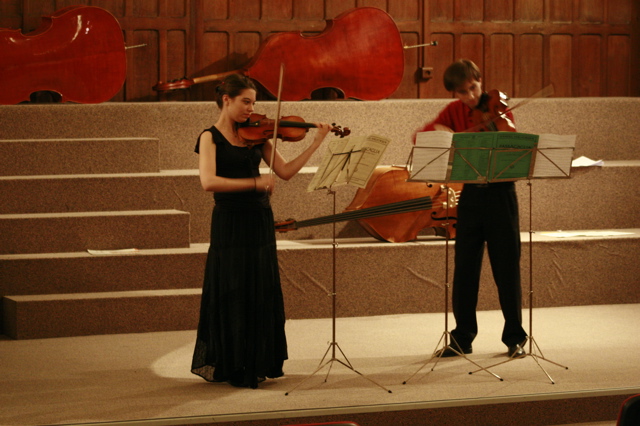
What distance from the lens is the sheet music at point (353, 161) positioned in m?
3.27

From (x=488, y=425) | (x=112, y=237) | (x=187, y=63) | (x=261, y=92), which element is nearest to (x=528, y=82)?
(x=261, y=92)

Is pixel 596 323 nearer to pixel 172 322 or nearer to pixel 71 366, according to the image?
pixel 172 322

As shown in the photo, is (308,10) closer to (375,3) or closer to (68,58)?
(375,3)

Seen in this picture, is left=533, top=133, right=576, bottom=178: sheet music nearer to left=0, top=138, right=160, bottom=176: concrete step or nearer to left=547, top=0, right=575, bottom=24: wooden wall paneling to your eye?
left=0, top=138, right=160, bottom=176: concrete step

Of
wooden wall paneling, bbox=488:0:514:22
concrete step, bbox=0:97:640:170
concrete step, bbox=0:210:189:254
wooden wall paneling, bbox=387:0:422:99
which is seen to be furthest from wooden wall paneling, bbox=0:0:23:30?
wooden wall paneling, bbox=488:0:514:22

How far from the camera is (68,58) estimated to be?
567cm

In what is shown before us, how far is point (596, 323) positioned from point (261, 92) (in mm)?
3048

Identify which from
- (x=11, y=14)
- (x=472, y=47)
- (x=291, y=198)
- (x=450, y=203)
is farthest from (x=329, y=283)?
(x=11, y=14)

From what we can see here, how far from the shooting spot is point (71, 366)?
375 cm

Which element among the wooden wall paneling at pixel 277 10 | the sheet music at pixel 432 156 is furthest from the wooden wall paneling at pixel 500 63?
the sheet music at pixel 432 156

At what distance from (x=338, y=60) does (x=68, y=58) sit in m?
1.82

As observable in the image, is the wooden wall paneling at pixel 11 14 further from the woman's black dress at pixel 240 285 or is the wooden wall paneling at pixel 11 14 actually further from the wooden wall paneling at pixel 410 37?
the woman's black dress at pixel 240 285

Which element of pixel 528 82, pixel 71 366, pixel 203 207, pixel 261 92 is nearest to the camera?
pixel 71 366

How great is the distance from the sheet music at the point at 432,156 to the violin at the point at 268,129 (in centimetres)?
30
